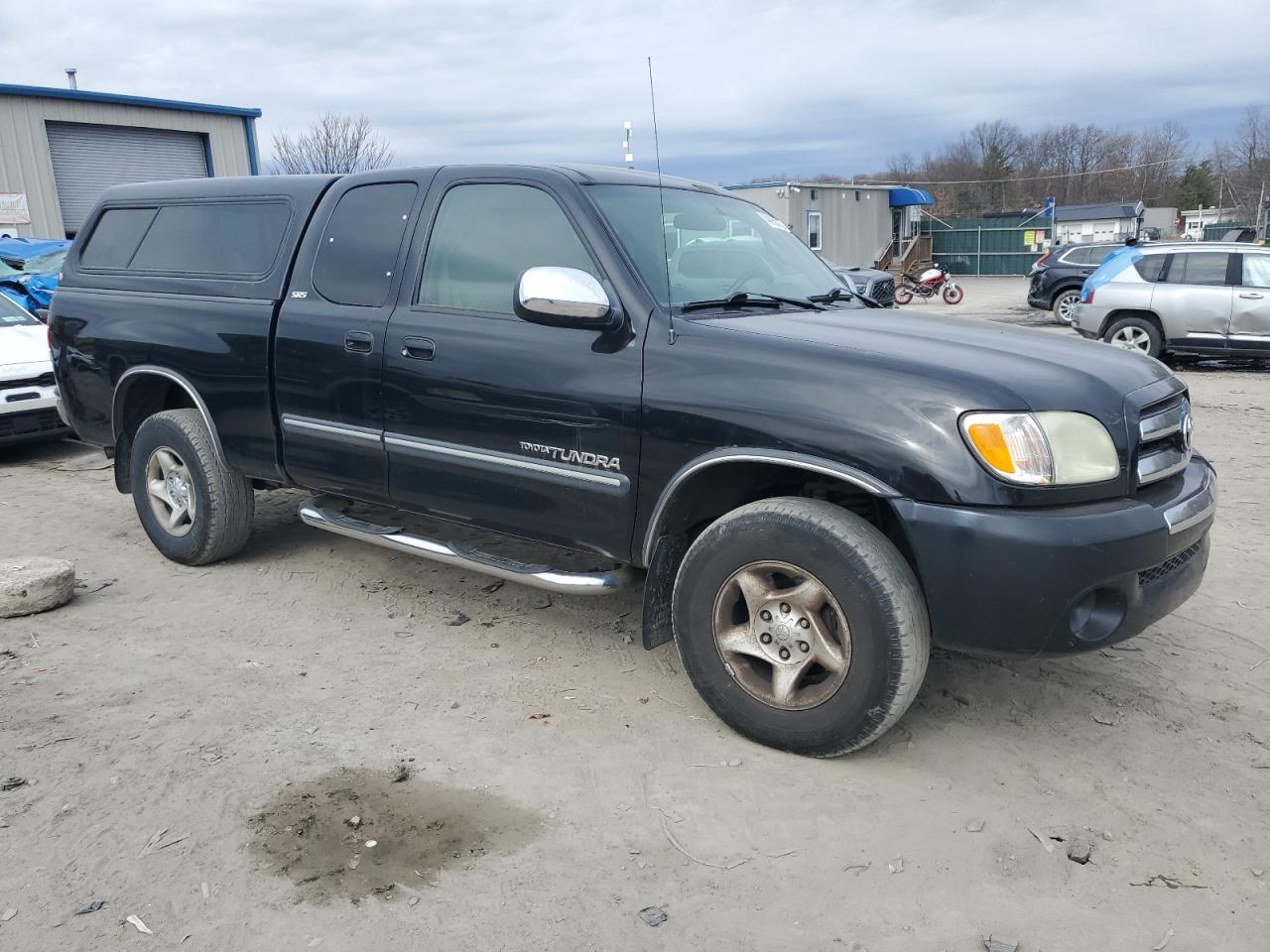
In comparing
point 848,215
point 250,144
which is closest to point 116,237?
point 250,144

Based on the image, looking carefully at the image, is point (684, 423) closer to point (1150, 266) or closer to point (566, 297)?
point (566, 297)

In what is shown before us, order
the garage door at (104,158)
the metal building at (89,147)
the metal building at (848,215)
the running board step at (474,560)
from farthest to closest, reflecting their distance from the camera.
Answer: the metal building at (848,215), the garage door at (104,158), the metal building at (89,147), the running board step at (474,560)

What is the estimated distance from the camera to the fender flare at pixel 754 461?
3057 millimetres

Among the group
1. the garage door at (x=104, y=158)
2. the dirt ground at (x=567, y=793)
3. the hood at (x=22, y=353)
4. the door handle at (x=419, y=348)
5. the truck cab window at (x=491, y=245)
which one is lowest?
the dirt ground at (x=567, y=793)

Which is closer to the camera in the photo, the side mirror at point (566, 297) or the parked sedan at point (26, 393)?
the side mirror at point (566, 297)

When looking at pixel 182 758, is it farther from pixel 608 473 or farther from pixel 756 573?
pixel 756 573

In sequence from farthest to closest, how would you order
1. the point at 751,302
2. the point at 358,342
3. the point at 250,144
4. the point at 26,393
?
1. the point at 250,144
2. the point at 26,393
3. the point at 358,342
4. the point at 751,302

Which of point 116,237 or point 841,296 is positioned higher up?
point 116,237

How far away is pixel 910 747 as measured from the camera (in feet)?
11.4

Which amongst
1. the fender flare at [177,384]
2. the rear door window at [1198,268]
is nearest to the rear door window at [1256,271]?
the rear door window at [1198,268]

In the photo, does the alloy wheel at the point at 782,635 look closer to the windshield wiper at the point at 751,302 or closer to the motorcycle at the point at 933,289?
the windshield wiper at the point at 751,302

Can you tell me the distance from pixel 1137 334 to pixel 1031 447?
37.7ft

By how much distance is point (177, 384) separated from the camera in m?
5.15

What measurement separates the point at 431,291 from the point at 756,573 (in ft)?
5.99
